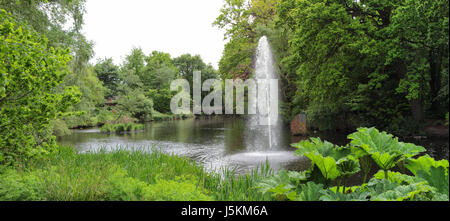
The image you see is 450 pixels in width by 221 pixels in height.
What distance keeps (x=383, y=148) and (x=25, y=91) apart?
5264 millimetres

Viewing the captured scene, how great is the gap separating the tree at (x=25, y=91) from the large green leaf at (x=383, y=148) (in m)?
4.38

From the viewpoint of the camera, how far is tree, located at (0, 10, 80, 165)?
14.3 ft

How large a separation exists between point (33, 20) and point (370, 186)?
11708 mm

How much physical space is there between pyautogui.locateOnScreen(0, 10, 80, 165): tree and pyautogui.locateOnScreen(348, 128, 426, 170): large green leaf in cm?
438

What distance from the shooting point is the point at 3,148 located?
4.95m

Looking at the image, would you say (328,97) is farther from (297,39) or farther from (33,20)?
(33,20)

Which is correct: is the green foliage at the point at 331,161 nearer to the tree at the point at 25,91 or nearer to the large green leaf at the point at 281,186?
the large green leaf at the point at 281,186

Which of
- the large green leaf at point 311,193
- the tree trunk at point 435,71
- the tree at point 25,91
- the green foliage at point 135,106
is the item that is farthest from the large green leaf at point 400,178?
the green foliage at point 135,106

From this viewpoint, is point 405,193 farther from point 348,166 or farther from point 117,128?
point 117,128

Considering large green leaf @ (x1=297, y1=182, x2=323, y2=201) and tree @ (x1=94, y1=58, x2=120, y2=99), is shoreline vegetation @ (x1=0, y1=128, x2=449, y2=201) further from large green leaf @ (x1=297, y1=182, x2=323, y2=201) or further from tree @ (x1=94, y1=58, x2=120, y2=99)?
tree @ (x1=94, y1=58, x2=120, y2=99)

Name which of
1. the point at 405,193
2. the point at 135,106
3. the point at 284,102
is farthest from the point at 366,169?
the point at 135,106

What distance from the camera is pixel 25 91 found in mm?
4941

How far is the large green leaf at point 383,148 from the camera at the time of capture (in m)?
2.68
